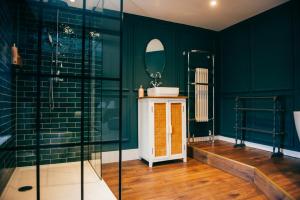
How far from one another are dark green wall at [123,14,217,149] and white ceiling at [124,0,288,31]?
6.4 inches

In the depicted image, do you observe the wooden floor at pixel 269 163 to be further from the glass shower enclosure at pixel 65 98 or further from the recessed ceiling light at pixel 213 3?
the recessed ceiling light at pixel 213 3

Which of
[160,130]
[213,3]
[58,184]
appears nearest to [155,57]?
[213,3]

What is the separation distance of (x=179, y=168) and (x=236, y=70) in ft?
7.35

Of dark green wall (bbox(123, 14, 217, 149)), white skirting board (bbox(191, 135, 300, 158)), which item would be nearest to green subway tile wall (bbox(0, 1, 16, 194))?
dark green wall (bbox(123, 14, 217, 149))

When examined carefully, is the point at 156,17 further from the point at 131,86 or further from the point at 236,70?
the point at 236,70

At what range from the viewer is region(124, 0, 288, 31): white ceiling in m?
3.09

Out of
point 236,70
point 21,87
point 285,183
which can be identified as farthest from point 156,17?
point 285,183

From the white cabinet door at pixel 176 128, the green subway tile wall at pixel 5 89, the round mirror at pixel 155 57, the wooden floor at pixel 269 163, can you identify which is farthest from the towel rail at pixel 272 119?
the green subway tile wall at pixel 5 89

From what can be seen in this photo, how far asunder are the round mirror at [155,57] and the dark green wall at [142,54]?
7 cm

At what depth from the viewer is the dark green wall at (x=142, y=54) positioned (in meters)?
3.44

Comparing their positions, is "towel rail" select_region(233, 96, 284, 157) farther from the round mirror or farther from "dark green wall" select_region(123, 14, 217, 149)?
the round mirror

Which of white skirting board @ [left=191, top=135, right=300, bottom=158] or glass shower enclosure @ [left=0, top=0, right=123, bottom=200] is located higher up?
glass shower enclosure @ [left=0, top=0, right=123, bottom=200]

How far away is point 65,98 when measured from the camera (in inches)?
115

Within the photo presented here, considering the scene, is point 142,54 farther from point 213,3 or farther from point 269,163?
point 269,163
